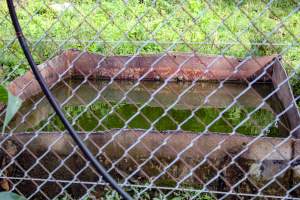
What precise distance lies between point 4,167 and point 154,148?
69 centimetres

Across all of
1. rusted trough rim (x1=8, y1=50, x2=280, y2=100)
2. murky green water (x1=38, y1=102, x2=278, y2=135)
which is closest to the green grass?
rusted trough rim (x1=8, y1=50, x2=280, y2=100)

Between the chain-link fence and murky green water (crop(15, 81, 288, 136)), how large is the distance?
11 mm

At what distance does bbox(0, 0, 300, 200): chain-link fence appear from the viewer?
216 centimetres

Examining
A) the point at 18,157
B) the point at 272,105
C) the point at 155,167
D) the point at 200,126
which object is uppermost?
the point at 18,157

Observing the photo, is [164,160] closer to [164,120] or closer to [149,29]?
[164,120]

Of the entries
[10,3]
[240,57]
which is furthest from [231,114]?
[10,3]

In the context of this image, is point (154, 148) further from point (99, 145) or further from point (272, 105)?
point (272, 105)

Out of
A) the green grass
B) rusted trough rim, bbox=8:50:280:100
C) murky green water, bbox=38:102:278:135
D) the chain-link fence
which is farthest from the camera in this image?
the green grass

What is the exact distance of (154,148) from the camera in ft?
7.34

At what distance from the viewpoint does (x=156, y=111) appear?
384 cm

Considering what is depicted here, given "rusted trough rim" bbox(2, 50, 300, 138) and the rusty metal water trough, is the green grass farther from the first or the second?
the rusty metal water trough

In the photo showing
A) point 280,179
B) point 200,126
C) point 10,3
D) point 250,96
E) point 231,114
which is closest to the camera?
point 10,3

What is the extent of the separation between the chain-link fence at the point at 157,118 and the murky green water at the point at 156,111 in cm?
1

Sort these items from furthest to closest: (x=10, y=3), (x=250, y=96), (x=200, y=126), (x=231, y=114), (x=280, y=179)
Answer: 1. (x=250, y=96)
2. (x=231, y=114)
3. (x=200, y=126)
4. (x=280, y=179)
5. (x=10, y=3)
